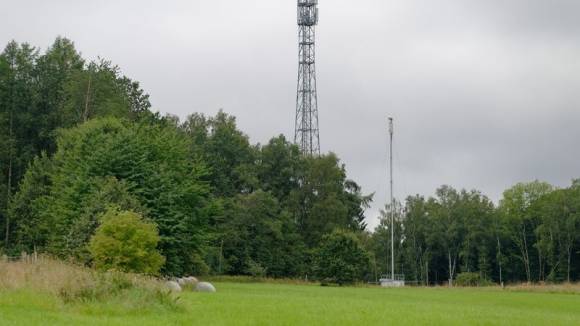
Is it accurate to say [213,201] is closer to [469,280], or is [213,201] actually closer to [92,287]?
[469,280]

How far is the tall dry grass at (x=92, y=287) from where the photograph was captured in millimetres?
19672

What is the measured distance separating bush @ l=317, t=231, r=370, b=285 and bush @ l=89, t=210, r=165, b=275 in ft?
107

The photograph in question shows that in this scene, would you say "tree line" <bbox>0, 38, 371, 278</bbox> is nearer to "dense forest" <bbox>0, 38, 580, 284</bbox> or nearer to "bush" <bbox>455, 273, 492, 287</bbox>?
"dense forest" <bbox>0, 38, 580, 284</bbox>

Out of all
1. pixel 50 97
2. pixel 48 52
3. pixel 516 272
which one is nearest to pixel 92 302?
pixel 50 97

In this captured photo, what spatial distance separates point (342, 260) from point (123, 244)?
1361 inches

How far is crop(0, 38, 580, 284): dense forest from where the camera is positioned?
4953cm

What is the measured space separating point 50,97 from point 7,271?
56279 millimetres

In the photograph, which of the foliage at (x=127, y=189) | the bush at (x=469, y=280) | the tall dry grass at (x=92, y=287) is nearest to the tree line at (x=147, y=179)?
the foliage at (x=127, y=189)

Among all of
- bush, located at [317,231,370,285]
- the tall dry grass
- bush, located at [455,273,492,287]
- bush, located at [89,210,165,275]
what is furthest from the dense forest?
the tall dry grass

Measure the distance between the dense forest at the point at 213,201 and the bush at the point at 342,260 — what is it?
115mm

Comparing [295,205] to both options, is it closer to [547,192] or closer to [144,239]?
[547,192]

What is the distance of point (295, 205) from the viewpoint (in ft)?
280

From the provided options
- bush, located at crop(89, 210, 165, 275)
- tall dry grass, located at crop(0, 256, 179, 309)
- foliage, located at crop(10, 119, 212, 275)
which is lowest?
tall dry grass, located at crop(0, 256, 179, 309)

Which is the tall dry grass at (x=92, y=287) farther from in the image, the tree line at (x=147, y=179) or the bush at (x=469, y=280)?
the bush at (x=469, y=280)
